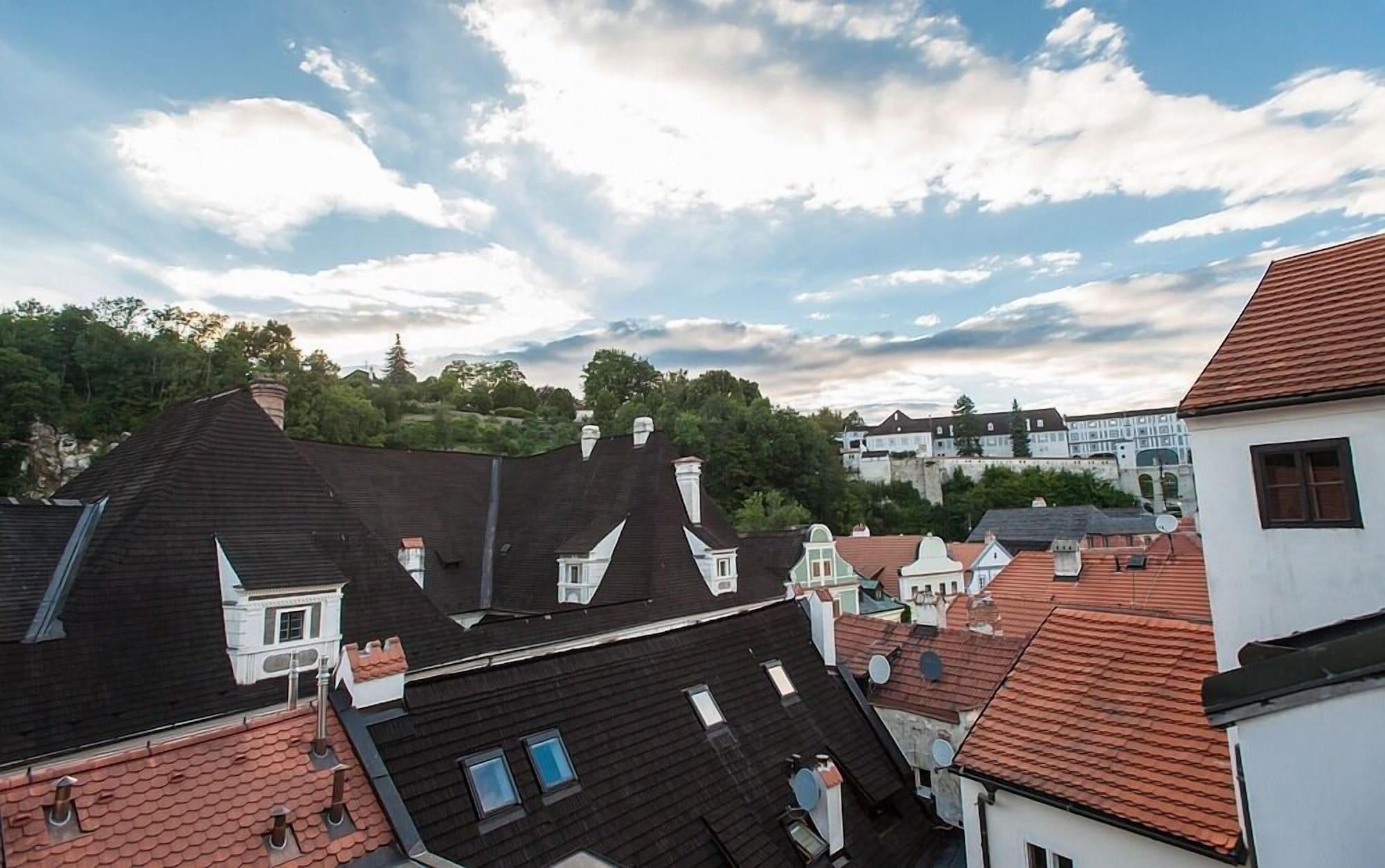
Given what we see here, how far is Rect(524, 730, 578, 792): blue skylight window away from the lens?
5992 millimetres

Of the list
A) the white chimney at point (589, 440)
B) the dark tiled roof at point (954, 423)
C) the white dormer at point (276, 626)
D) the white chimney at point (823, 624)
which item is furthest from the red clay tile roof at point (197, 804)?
the dark tiled roof at point (954, 423)

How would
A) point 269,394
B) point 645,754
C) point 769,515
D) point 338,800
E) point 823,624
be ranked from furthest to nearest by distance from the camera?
point 769,515 → point 269,394 → point 823,624 → point 645,754 → point 338,800

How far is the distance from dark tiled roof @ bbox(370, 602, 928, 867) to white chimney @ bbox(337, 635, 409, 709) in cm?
20

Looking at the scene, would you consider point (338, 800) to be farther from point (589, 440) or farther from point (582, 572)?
point (589, 440)

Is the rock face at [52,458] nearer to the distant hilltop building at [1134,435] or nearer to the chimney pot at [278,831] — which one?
the chimney pot at [278,831]

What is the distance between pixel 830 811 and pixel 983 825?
1.76 metres

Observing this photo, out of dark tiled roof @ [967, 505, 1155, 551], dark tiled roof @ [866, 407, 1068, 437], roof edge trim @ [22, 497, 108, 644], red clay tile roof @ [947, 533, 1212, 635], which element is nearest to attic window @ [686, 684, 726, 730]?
roof edge trim @ [22, 497, 108, 644]

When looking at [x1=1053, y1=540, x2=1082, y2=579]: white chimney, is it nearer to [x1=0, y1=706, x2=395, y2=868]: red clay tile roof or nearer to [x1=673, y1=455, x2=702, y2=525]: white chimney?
[x1=673, y1=455, x2=702, y2=525]: white chimney

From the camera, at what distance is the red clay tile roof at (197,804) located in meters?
3.92

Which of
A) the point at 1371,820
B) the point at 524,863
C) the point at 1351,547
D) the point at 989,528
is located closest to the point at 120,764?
the point at 524,863

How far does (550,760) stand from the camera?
6.18 m

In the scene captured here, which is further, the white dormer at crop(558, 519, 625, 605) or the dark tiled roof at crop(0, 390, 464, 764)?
the white dormer at crop(558, 519, 625, 605)

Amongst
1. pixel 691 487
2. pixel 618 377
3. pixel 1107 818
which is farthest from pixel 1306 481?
pixel 618 377

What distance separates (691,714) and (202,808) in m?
4.82
